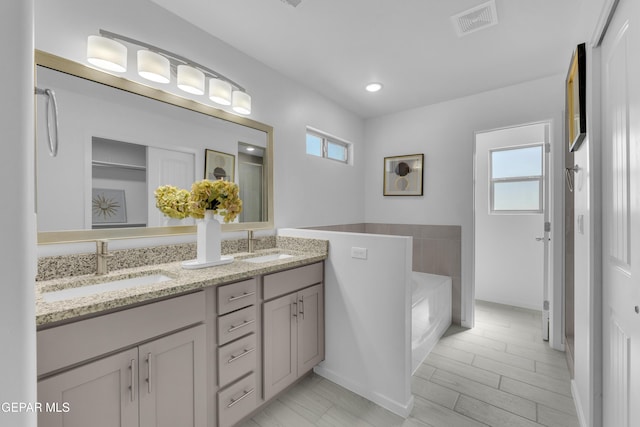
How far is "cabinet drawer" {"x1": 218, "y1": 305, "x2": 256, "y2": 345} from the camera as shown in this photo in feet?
4.72

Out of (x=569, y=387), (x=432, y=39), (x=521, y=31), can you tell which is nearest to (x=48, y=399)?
(x=432, y=39)

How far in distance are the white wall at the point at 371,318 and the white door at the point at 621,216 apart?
87 cm

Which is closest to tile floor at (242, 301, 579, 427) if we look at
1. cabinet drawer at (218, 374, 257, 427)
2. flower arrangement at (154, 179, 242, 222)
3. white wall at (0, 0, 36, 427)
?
cabinet drawer at (218, 374, 257, 427)

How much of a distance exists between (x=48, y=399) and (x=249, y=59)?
2.28m

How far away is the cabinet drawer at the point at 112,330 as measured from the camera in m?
0.94

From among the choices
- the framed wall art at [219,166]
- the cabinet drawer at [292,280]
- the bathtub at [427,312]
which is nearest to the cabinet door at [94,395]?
the cabinet drawer at [292,280]

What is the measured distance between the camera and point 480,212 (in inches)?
148

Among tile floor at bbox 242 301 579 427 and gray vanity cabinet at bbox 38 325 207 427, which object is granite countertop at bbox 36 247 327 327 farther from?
tile floor at bbox 242 301 579 427

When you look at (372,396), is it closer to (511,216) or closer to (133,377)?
(133,377)

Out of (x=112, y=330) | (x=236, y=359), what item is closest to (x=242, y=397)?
(x=236, y=359)

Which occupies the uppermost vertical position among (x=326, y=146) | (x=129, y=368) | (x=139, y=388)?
(x=326, y=146)

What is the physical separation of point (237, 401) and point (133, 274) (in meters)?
0.89

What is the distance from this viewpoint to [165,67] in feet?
5.33

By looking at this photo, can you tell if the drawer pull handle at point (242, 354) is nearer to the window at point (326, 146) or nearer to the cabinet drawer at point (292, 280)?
the cabinet drawer at point (292, 280)
